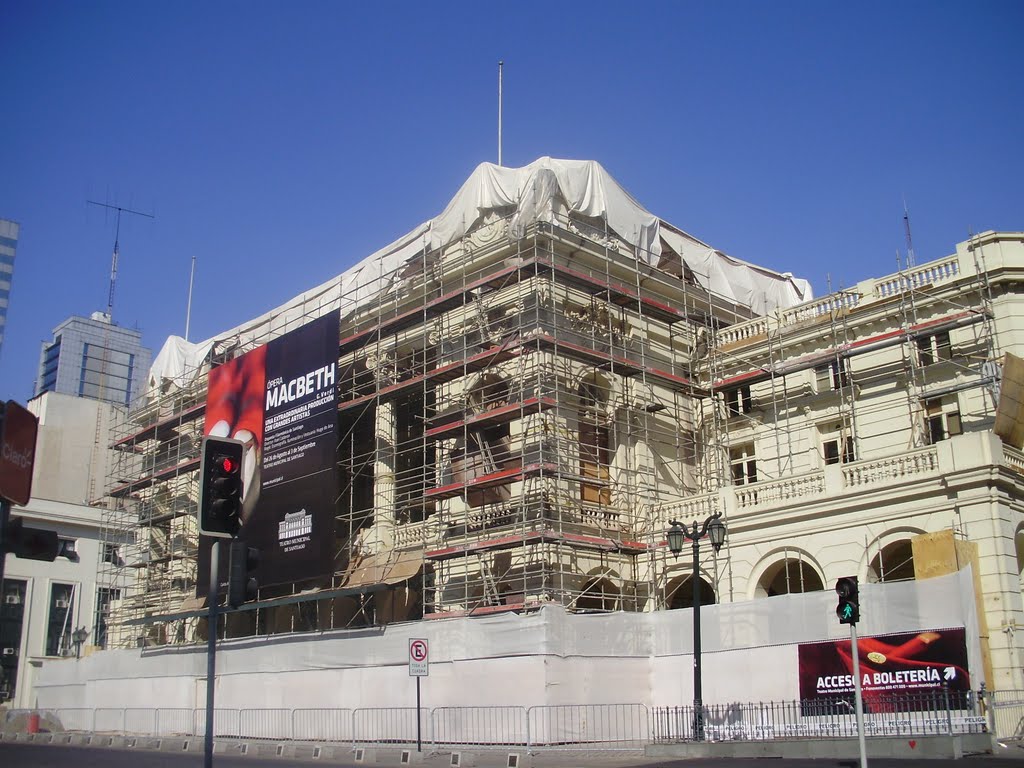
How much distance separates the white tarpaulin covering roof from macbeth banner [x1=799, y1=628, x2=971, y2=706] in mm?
14935

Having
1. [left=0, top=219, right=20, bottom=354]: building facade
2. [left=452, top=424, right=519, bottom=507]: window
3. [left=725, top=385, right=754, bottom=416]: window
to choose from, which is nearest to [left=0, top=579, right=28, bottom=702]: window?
[left=0, top=219, right=20, bottom=354]: building facade

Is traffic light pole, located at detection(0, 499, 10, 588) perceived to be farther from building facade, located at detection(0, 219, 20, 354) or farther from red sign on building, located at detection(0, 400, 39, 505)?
building facade, located at detection(0, 219, 20, 354)

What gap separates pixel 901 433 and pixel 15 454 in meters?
26.3

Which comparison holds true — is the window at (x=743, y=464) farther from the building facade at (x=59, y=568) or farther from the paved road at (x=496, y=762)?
the building facade at (x=59, y=568)

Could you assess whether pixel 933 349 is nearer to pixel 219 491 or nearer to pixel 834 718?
pixel 834 718

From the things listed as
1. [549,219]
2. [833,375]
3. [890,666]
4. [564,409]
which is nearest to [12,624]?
[564,409]

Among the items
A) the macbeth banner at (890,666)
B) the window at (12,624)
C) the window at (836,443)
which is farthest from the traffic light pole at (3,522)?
the window at (12,624)

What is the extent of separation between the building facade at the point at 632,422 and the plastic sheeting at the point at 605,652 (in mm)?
1466

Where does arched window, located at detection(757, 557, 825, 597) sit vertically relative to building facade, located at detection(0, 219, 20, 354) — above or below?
below

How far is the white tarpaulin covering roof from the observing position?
33.0 m

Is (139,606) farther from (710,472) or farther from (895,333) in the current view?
(895,333)

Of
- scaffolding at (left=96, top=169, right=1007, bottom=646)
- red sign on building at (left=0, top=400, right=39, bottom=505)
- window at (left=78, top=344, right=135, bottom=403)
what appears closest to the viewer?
red sign on building at (left=0, top=400, right=39, bottom=505)

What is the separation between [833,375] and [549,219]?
10121mm

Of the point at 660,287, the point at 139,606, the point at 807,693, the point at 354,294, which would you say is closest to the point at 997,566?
the point at 807,693
